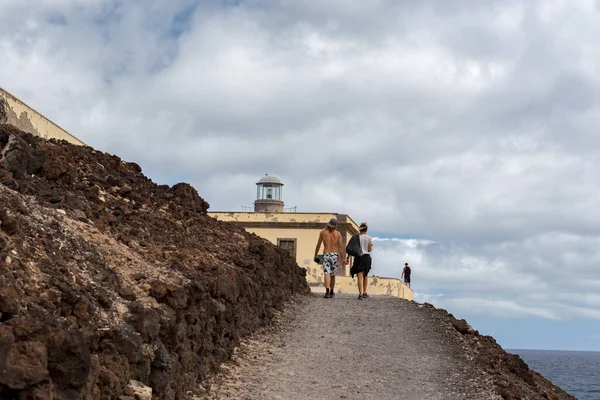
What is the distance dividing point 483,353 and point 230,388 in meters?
4.83

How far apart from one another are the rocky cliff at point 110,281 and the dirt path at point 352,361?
0.45 metres

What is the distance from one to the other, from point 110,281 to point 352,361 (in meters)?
4.36

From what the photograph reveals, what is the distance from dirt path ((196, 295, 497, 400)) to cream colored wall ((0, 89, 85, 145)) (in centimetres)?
622

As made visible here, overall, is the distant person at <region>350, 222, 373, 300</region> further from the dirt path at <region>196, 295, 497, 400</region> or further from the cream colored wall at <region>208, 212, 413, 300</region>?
the cream colored wall at <region>208, 212, 413, 300</region>

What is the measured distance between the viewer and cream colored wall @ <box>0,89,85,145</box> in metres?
15.5

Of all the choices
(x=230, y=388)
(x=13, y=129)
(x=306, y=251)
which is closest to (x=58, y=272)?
(x=230, y=388)

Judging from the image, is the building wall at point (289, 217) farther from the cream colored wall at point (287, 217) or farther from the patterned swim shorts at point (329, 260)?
the patterned swim shorts at point (329, 260)

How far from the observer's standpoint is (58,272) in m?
8.16

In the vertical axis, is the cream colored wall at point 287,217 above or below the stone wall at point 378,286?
above

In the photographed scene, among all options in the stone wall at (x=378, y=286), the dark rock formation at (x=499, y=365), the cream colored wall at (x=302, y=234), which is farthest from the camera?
the cream colored wall at (x=302, y=234)

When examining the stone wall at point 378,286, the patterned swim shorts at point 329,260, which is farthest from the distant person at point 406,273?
the patterned swim shorts at point 329,260

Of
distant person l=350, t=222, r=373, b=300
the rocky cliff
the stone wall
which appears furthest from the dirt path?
the stone wall

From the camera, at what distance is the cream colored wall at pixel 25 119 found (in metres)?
15.5

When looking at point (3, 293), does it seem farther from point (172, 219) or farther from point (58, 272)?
point (172, 219)
